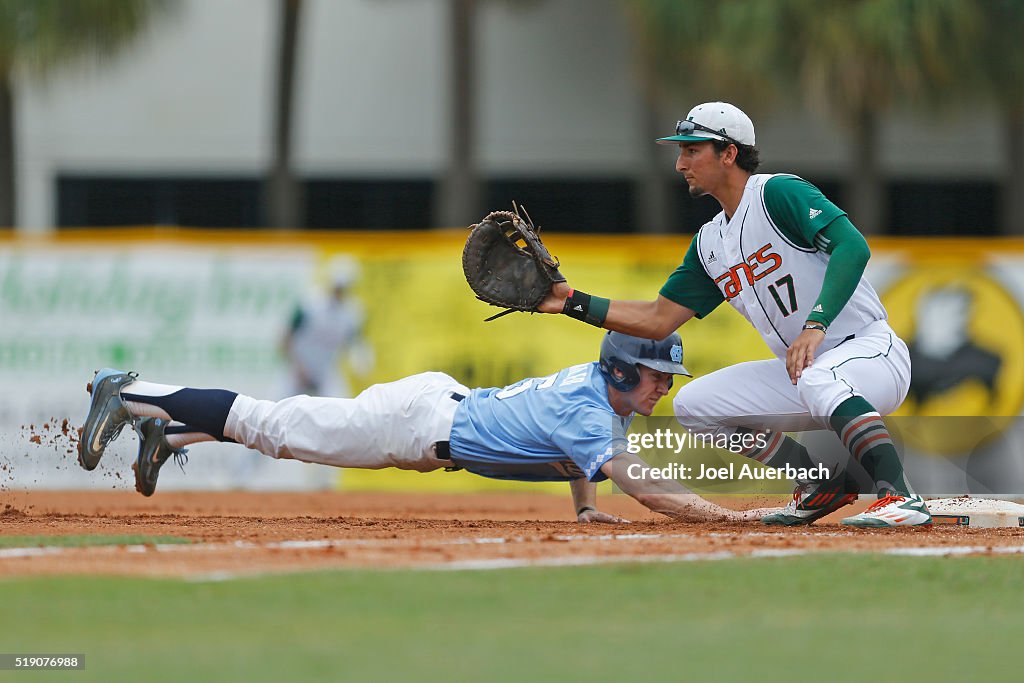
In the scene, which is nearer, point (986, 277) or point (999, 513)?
point (999, 513)

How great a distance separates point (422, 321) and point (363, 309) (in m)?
0.45

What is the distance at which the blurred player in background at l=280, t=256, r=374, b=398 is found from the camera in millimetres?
11031

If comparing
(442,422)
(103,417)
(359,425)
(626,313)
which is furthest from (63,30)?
(626,313)

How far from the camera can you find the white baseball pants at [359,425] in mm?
6535

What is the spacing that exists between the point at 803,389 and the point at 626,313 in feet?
3.11

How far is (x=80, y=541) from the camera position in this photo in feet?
18.0

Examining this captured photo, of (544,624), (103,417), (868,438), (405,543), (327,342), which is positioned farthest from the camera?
(327,342)

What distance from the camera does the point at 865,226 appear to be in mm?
16469

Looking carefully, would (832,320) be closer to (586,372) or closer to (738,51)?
(586,372)

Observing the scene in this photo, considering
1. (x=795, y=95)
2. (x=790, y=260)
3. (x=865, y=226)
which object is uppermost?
(x=795, y=95)

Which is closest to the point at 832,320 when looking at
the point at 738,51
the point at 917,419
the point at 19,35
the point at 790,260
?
the point at 790,260

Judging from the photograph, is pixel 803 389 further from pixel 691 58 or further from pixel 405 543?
pixel 691 58

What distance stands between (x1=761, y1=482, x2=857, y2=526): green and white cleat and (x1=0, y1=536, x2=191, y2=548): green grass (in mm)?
2597

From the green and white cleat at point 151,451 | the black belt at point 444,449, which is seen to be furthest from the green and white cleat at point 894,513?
the green and white cleat at point 151,451
